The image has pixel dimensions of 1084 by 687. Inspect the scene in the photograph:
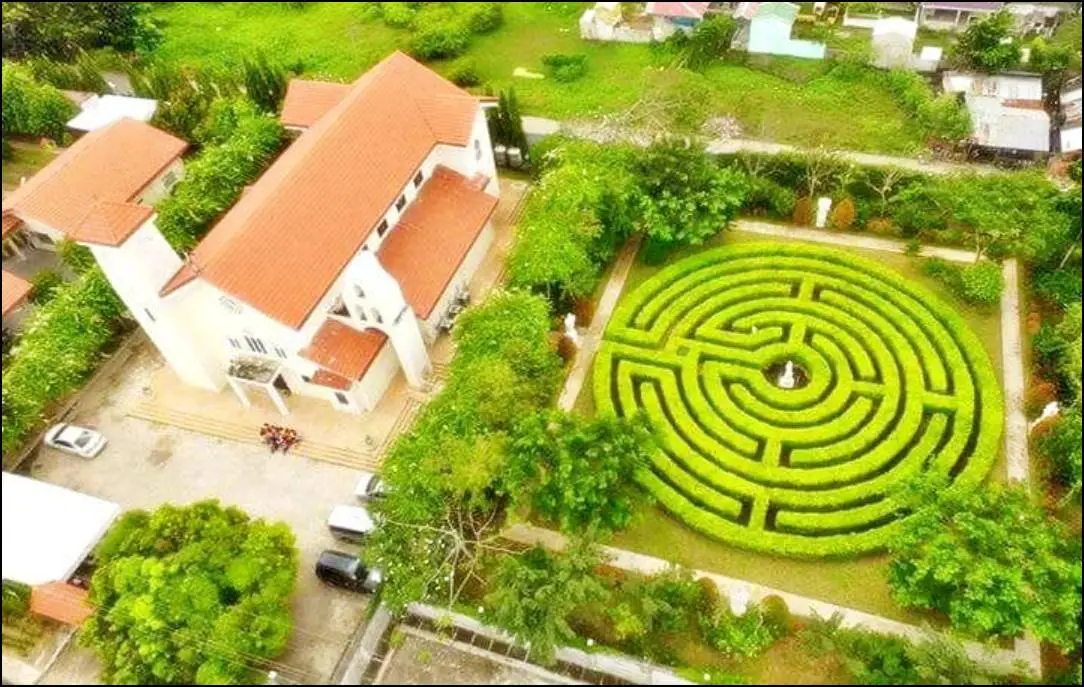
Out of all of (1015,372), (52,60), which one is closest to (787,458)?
(1015,372)

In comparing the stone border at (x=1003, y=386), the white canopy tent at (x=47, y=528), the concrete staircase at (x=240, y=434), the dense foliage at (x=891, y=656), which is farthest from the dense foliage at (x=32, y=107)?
the dense foliage at (x=891, y=656)

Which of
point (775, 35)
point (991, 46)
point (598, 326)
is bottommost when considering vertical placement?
point (598, 326)

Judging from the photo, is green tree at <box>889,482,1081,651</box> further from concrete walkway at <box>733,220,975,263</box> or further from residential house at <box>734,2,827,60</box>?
residential house at <box>734,2,827,60</box>

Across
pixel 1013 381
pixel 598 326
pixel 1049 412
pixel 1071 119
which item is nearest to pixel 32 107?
pixel 598 326

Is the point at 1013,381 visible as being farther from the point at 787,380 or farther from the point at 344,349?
the point at 344,349

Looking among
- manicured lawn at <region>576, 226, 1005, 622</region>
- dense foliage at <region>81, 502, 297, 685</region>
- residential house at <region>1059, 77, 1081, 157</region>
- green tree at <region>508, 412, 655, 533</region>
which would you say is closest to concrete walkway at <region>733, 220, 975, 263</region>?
residential house at <region>1059, 77, 1081, 157</region>

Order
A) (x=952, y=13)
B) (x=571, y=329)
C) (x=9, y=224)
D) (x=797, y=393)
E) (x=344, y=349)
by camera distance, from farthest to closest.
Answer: (x=952, y=13) < (x=9, y=224) < (x=571, y=329) < (x=797, y=393) < (x=344, y=349)

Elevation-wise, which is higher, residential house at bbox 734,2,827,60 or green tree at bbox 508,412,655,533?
residential house at bbox 734,2,827,60
